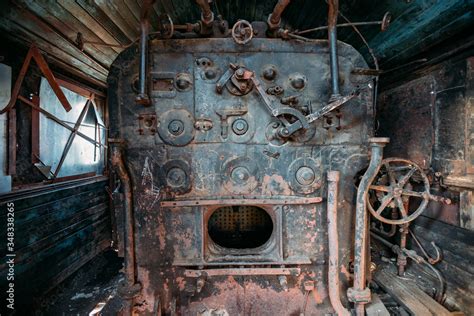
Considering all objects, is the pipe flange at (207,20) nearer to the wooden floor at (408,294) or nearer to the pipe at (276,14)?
the pipe at (276,14)

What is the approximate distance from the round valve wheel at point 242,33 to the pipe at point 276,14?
0.33 meters

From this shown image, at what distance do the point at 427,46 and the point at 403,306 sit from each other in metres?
3.50

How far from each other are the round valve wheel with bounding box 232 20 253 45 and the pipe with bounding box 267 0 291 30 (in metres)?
0.33

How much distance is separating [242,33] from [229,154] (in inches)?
Answer: 53.3

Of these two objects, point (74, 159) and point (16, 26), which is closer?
point (16, 26)

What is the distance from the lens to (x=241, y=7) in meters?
3.58

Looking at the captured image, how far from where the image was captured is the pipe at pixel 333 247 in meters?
2.38

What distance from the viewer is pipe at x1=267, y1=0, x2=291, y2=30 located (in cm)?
221

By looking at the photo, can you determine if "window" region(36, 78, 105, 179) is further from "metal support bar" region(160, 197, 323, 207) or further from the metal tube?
"metal support bar" region(160, 197, 323, 207)

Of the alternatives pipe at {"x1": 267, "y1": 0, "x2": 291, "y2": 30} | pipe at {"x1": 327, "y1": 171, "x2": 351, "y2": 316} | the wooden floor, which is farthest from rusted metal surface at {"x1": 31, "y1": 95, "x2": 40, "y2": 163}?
the wooden floor

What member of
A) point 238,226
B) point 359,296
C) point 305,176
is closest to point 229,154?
point 305,176

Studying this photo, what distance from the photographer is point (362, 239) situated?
237cm

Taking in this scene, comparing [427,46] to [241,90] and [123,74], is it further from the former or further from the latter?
[123,74]

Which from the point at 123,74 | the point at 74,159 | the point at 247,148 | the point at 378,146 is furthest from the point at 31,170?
the point at 378,146
